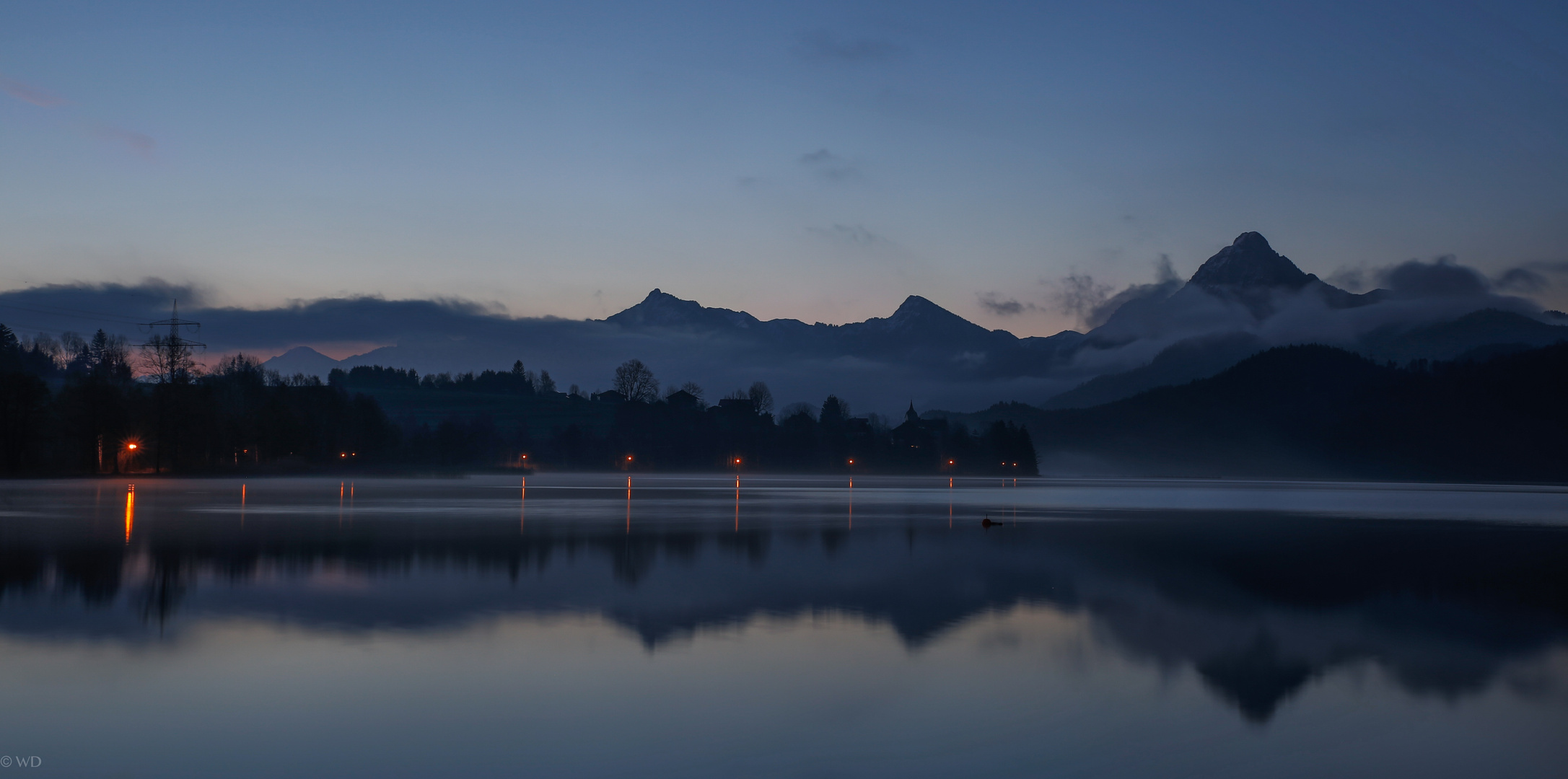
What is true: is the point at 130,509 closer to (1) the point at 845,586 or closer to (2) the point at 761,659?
(1) the point at 845,586

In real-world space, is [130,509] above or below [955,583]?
above

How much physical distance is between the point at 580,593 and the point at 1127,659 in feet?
40.1

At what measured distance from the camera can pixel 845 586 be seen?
88.4ft

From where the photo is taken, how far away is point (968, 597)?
2494 centimetres

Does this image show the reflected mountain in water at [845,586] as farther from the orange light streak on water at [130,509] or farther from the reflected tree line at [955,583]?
the orange light streak on water at [130,509]

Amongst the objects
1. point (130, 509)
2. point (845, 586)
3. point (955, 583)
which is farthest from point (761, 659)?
point (130, 509)

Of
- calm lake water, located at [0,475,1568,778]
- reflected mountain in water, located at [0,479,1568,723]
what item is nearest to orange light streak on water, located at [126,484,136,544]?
reflected mountain in water, located at [0,479,1568,723]

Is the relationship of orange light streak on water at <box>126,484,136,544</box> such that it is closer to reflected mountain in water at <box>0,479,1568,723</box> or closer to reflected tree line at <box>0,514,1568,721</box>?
reflected mountain in water at <box>0,479,1568,723</box>

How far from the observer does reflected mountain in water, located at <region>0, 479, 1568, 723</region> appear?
18.9 metres

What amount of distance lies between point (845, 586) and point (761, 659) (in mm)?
9904

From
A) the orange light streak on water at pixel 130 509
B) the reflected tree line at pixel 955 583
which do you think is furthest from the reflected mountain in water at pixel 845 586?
the orange light streak on water at pixel 130 509

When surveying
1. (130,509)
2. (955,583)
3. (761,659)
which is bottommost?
(955,583)

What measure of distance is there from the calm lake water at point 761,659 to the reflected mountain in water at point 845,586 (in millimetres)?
149

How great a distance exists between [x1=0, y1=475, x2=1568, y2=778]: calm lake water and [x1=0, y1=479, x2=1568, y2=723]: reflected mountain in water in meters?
0.15
